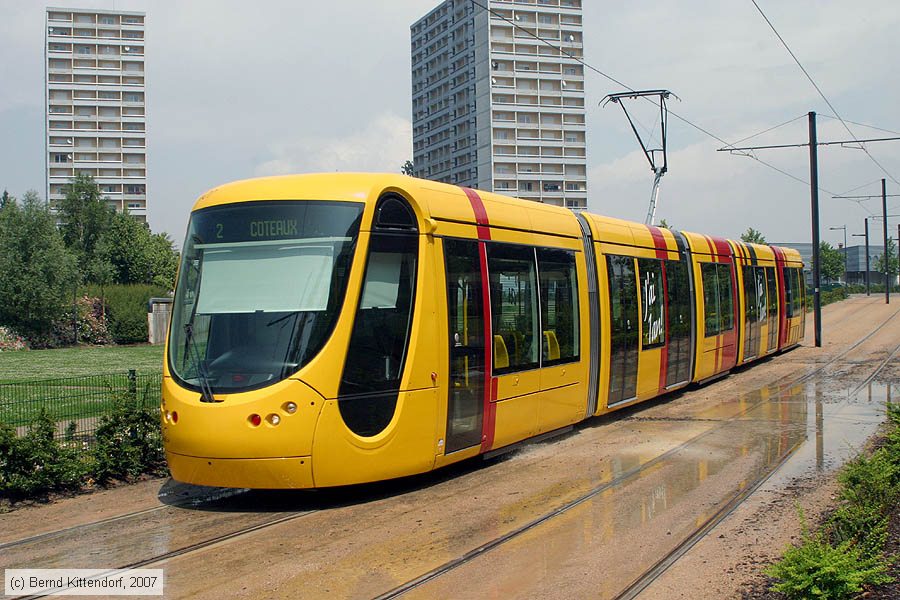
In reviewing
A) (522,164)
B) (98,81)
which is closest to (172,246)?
(98,81)

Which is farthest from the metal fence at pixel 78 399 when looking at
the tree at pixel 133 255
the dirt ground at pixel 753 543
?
the tree at pixel 133 255

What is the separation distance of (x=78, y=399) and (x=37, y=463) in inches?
73.1

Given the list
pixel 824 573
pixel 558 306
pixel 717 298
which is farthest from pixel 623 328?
pixel 824 573

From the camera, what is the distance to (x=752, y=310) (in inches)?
866

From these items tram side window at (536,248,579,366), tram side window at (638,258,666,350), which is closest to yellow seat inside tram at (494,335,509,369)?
tram side window at (536,248,579,366)

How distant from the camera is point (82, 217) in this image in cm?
7925

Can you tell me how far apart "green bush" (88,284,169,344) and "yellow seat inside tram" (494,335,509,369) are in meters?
48.2

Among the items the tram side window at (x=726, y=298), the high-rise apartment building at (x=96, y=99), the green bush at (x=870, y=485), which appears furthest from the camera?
the high-rise apartment building at (x=96, y=99)

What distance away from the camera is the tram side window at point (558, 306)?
11.4m

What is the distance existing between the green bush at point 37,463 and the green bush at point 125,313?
4656 cm

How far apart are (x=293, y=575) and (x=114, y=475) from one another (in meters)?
5.07

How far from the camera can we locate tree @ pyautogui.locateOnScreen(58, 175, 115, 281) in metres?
79.1

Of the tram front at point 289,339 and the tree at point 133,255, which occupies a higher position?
the tree at point 133,255

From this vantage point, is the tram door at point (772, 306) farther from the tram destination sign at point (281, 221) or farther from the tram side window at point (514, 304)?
the tram destination sign at point (281, 221)
